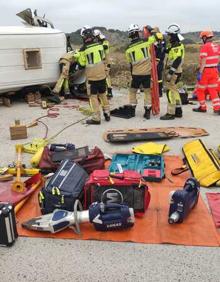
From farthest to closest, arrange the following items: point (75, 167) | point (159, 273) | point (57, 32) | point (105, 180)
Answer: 1. point (57, 32)
2. point (75, 167)
3. point (105, 180)
4. point (159, 273)

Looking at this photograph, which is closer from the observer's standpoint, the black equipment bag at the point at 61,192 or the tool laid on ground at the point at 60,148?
the black equipment bag at the point at 61,192

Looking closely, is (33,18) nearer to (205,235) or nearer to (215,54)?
(215,54)

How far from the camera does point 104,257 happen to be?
357 cm

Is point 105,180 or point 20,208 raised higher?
point 105,180

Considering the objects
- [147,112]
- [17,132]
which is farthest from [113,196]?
[147,112]

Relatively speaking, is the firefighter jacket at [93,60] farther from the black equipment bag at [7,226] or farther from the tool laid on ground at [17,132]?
the black equipment bag at [7,226]

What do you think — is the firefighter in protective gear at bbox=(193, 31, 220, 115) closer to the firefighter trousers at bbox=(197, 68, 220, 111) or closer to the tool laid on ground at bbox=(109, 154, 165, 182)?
the firefighter trousers at bbox=(197, 68, 220, 111)

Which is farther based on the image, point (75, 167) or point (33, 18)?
point (33, 18)

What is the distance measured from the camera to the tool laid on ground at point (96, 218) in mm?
3839

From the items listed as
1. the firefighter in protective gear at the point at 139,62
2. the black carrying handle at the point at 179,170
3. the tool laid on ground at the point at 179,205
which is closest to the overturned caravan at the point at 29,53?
the firefighter in protective gear at the point at 139,62

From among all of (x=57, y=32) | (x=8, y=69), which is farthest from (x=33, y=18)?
(x=8, y=69)

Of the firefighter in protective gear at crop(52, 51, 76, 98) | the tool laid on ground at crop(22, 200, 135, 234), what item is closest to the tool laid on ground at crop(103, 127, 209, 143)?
the tool laid on ground at crop(22, 200, 135, 234)

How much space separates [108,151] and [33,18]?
20.8 feet

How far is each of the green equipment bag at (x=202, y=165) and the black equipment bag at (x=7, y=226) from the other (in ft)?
8.31
